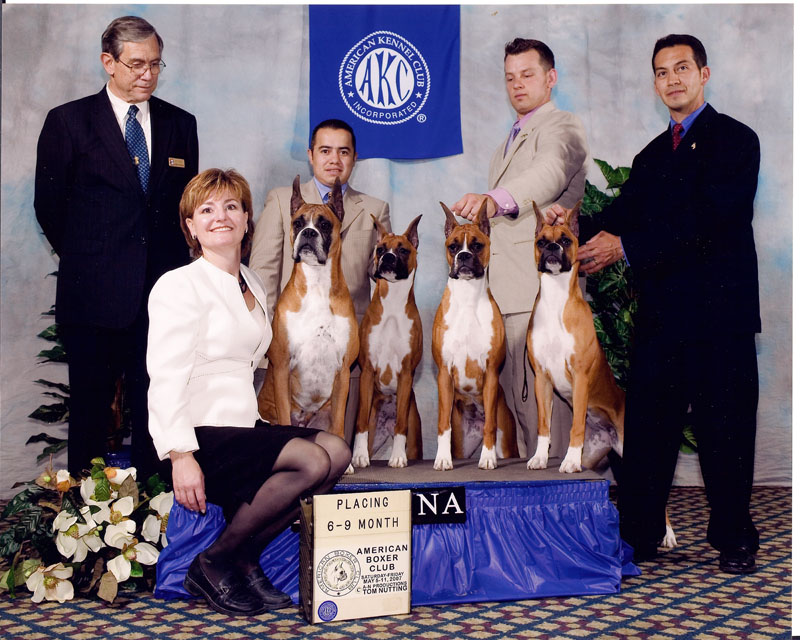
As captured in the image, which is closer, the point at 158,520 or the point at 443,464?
the point at 158,520

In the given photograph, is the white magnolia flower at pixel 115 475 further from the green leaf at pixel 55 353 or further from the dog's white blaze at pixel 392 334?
the green leaf at pixel 55 353

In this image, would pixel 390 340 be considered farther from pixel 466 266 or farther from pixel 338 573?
pixel 338 573

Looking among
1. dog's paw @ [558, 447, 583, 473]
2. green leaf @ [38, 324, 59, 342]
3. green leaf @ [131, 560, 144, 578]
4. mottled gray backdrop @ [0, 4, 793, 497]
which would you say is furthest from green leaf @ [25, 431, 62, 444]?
dog's paw @ [558, 447, 583, 473]

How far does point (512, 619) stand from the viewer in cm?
286

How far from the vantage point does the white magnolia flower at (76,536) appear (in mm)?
3064

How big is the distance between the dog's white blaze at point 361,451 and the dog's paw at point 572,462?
2.64ft

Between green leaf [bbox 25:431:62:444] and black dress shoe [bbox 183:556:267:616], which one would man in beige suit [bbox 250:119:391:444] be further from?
green leaf [bbox 25:431:62:444]

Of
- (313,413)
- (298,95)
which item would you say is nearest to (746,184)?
(313,413)

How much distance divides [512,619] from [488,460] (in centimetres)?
72

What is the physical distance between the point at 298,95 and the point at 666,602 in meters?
3.58

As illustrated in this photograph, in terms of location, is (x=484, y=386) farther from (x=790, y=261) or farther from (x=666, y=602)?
(x=790, y=261)

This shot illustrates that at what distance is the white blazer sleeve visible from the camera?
9.14ft

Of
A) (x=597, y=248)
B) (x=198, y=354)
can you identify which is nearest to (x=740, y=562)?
(x=597, y=248)

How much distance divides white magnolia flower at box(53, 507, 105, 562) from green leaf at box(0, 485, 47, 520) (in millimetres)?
162
